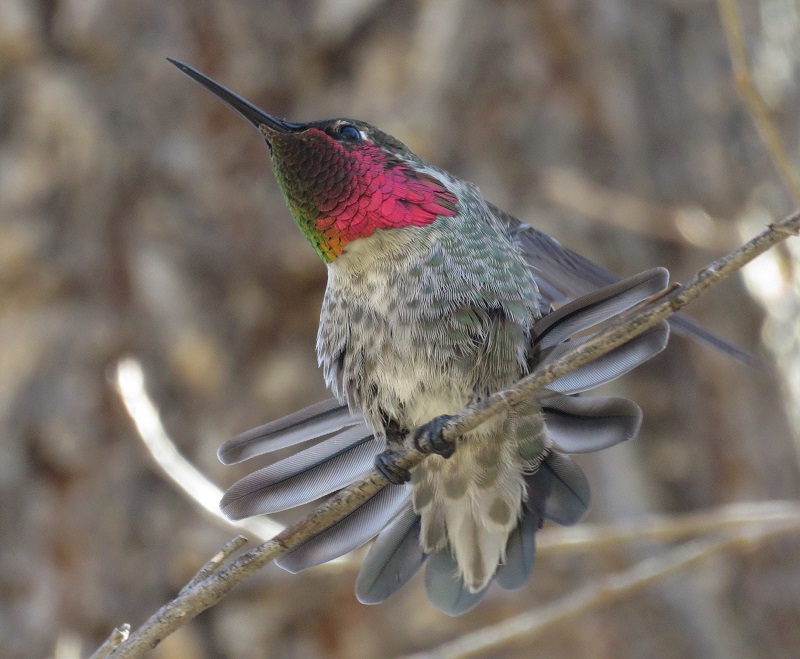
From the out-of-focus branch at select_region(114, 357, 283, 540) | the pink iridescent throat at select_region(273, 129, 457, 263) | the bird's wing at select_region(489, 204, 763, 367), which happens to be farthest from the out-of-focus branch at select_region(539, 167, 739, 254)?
the out-of-focus branch at select_region(114, 357, 283, 540)

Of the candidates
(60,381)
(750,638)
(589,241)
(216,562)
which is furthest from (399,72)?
(216,562)

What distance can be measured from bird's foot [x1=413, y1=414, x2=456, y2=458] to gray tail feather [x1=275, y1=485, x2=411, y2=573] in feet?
1.08

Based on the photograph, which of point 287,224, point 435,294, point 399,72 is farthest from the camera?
point 399,72

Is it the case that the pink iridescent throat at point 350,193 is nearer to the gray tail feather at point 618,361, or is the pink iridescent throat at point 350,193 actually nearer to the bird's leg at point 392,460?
the bird's leg at point 392,460

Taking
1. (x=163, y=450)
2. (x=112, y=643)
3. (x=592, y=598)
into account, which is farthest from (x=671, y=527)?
(x=112, y=643)

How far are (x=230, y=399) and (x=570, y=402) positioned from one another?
1444 millimetres

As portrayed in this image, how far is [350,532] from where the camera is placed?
2184 millimetres

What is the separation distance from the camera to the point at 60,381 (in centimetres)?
331

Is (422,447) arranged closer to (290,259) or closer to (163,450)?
(163,450)

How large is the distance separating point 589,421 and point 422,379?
377 millimetres

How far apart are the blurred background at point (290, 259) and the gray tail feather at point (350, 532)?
0.92 metres

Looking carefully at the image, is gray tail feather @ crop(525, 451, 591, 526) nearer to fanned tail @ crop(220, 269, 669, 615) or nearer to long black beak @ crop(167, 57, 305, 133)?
fanned tail @ crop(220, 269, 669, 615)

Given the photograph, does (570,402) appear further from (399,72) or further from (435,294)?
(399,72)

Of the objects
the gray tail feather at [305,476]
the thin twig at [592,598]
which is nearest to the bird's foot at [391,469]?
the gray tail feather at [305,476]
